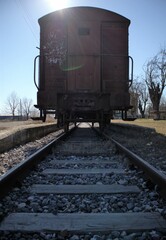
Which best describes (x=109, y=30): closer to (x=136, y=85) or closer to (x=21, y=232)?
(x=21, y=232)

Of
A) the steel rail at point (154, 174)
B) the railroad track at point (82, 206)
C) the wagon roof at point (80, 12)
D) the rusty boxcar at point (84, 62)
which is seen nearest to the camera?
the railroad track at point (82, 206)

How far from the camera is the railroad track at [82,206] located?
2416 millimetres

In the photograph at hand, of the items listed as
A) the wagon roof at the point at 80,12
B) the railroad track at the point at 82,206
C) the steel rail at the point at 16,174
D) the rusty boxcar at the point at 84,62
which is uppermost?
the wagon roof at the point at 80,12

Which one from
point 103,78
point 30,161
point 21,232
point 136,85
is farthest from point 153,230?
point 136,85

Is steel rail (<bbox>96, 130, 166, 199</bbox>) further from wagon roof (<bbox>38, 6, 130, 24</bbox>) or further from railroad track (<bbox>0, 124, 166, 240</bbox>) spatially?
wagon roof (<bbox>38, 6, 130, 24</bbox>)

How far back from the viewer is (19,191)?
11.8 ft

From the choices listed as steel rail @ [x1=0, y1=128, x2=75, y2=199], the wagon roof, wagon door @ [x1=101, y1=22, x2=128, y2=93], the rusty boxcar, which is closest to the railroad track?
steel rail @ [x1=0, y1=128, x2=75, y2=199]

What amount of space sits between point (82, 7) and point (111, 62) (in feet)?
6.90

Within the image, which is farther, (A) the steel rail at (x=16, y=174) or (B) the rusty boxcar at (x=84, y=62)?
(B) the rusty boxcar at (x=84, y=62)

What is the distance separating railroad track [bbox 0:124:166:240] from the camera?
7.93 feet

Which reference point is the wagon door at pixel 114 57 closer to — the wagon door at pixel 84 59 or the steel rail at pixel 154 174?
the wagon door at pixel 84 59

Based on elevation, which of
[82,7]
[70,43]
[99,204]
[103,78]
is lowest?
[99,204]

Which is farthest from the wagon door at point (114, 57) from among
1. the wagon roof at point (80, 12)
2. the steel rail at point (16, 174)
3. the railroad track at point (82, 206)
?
the railroad track at point (82, 206)

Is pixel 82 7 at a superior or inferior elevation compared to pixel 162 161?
superior
